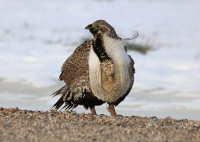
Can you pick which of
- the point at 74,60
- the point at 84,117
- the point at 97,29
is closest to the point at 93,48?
the point at 97,29

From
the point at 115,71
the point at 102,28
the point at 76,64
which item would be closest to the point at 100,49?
the point at 102,28

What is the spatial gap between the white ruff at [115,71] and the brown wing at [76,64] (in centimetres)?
30

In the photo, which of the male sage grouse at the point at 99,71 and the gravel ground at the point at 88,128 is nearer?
the gravel ground at the point at 88,128

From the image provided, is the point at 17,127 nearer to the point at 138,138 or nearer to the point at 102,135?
the point at 102,135

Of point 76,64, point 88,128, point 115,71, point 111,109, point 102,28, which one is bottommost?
point 88,128

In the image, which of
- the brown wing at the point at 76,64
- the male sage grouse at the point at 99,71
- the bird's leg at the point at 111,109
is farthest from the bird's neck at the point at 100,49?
the bird's leg at the point at 111,109

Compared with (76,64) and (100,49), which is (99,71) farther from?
(76,64)

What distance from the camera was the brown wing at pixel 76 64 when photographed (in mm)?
6672

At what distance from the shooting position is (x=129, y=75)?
6.65 m

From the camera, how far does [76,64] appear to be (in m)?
6.80

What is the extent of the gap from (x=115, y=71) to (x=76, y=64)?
941 millimetres

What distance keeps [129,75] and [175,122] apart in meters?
1.29

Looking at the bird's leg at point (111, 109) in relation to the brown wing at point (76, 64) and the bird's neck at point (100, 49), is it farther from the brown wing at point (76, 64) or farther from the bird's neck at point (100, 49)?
the bird's neck at point (100, 49)

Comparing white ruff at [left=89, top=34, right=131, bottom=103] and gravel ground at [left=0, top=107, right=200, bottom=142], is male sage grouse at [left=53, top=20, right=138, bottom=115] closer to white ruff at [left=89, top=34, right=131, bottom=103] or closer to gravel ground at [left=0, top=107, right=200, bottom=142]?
white ruff at [left=89, top=34, right=131, bottom=103]
